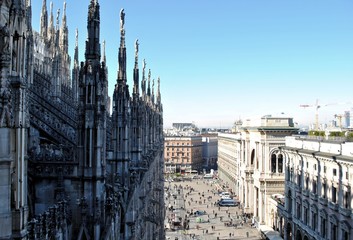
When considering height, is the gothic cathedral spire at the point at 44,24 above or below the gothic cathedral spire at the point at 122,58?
above

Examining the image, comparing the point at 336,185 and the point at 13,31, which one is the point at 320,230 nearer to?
the point at 336,185

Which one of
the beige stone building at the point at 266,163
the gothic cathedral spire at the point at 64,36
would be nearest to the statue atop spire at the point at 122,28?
the gothic cathedral spire at the point at 64,36

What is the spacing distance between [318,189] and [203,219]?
3262 centimetres

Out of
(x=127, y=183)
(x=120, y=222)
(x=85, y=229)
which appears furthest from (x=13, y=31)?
(x=127, y=183)

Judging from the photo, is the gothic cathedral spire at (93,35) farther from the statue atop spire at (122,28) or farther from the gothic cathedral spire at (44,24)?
the gothic cathedral spire at (44,24)

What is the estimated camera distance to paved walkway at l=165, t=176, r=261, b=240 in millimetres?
61000

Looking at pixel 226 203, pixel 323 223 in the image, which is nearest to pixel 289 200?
pixel 323 223

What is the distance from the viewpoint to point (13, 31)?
686cm

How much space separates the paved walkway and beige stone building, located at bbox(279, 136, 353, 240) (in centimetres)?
1048

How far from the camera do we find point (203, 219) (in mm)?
71375

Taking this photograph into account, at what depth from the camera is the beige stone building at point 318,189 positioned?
3594 cm

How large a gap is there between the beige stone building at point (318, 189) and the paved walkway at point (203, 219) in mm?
10479

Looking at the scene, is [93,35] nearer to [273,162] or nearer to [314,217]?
[314,217]

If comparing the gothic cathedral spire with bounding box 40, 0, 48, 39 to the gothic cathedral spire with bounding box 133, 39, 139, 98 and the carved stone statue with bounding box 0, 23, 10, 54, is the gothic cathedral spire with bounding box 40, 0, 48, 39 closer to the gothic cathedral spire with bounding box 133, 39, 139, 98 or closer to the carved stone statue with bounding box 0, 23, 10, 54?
the gothic cathedral spire with bounding box 133, 39, 139, 98
